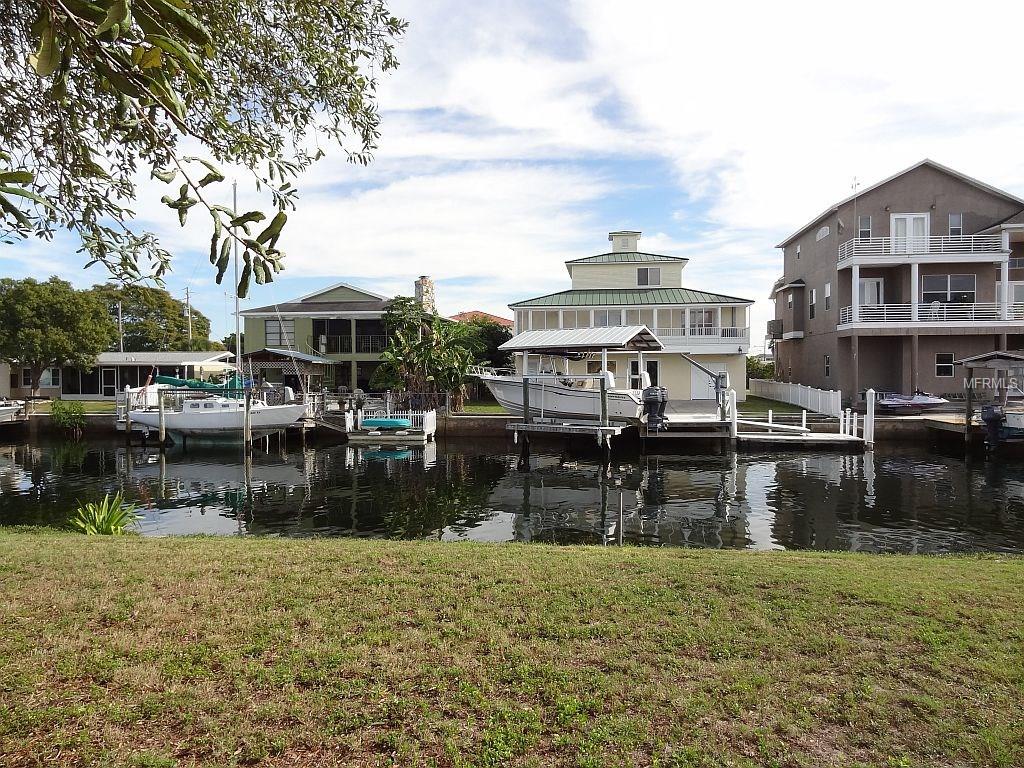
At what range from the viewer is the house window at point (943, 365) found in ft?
107

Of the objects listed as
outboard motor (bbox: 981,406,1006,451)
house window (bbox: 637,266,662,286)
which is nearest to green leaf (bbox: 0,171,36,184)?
outboard motor (bbox: 981,406,1006,451)

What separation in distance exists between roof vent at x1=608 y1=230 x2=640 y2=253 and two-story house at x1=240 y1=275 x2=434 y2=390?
1241cm

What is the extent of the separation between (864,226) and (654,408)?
19005 millimetres

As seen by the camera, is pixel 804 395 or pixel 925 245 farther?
pixel 925 245

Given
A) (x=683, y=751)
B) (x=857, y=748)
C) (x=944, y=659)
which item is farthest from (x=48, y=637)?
(x=944, y=659)

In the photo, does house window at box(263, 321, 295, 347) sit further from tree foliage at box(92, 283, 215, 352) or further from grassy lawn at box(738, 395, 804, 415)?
grassy lawn at box(738, 395, 804, 415)

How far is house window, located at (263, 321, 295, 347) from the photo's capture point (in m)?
42.8

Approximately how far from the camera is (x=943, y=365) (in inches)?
1282

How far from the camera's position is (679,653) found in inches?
182

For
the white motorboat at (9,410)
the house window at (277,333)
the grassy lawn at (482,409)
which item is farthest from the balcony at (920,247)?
the white motorboat at (9,410)

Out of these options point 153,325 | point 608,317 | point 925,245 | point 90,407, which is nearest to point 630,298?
point 608,317

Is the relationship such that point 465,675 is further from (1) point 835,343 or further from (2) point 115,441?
(1) point 835,343

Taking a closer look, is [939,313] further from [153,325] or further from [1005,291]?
[153,325]

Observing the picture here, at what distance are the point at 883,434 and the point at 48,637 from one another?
27221mm
